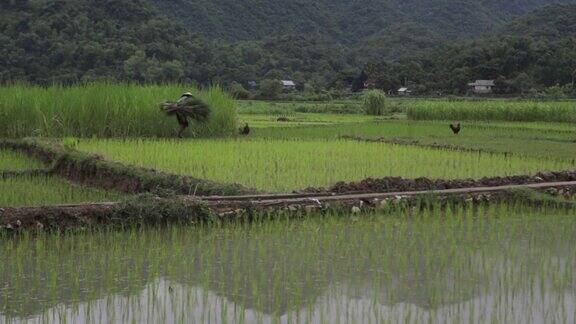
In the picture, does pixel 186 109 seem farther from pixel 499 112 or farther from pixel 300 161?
pixel 499 112

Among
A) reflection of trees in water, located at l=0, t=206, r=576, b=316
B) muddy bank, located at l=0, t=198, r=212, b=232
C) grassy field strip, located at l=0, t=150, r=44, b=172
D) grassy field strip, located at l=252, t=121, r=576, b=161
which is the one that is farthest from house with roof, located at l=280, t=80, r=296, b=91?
reflection of trees in water, located at l=0, t=206, r=576, b=316

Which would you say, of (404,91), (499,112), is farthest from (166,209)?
(404,91)

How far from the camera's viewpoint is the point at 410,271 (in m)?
4.68

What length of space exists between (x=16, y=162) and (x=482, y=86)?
3488 cm

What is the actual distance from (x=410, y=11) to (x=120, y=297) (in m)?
76.5

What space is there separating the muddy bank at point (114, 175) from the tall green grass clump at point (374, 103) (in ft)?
61.2

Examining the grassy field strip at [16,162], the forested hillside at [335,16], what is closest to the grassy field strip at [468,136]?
the grassy field strip at [16,162]

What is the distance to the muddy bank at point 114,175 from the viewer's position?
7.22 metres

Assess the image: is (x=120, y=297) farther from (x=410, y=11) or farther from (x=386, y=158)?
(x=410, y=11)

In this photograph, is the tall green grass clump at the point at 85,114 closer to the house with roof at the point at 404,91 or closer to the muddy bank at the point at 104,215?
the muddy bank at the point at 104,215

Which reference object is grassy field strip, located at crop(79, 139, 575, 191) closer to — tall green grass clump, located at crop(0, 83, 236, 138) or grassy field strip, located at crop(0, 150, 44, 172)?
grassy field strip, located at crop(0, 150, 44, 172)

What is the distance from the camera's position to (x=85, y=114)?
556 inches

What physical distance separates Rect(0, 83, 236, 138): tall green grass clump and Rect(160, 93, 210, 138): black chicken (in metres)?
0.70

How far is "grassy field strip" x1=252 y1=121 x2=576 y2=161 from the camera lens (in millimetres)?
12656
